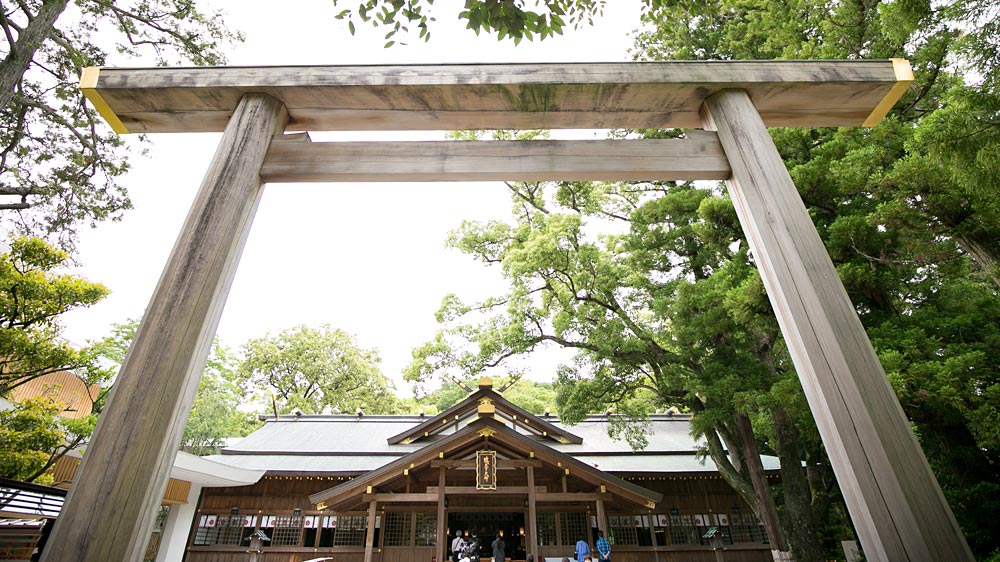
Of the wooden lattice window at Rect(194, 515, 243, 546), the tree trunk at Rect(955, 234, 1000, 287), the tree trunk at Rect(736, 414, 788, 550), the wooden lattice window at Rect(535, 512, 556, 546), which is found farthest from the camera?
the wooden lattice window at Rect(194, 515, 243, 546)

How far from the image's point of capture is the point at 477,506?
36.1 ft

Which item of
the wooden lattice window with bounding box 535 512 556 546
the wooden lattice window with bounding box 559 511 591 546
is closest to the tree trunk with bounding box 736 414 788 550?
the wooden lattice window with bounding box 559 511 591 546

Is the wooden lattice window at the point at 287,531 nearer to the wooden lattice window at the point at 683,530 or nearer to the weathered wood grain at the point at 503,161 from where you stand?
the wooden lattice window at the point at 683,530

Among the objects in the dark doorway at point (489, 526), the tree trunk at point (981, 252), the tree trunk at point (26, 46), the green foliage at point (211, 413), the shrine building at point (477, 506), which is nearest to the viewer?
the tree trunk at point (981, 252)

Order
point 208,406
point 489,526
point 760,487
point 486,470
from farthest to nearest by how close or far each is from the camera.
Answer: point 208,406, point 489,526, point 486,470, point 760,487

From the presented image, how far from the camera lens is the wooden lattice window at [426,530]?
10.9m

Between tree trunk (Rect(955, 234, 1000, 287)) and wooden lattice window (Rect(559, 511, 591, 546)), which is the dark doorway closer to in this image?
wooden lattice window (Rect(559, 511, 591, 546))

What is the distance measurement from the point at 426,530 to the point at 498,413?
12.6 ft

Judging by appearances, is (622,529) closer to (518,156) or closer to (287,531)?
(287,531)

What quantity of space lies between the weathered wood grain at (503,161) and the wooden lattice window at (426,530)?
11.2 metres

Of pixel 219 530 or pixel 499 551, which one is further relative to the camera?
pixel 219 530

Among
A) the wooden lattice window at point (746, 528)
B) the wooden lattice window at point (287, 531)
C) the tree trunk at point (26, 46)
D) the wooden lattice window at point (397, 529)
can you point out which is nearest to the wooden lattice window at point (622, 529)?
the wooden lattice window at point (746, 528)

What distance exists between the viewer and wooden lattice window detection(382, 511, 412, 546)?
35.6ft

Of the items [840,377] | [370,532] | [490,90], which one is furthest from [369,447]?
[840,377]
